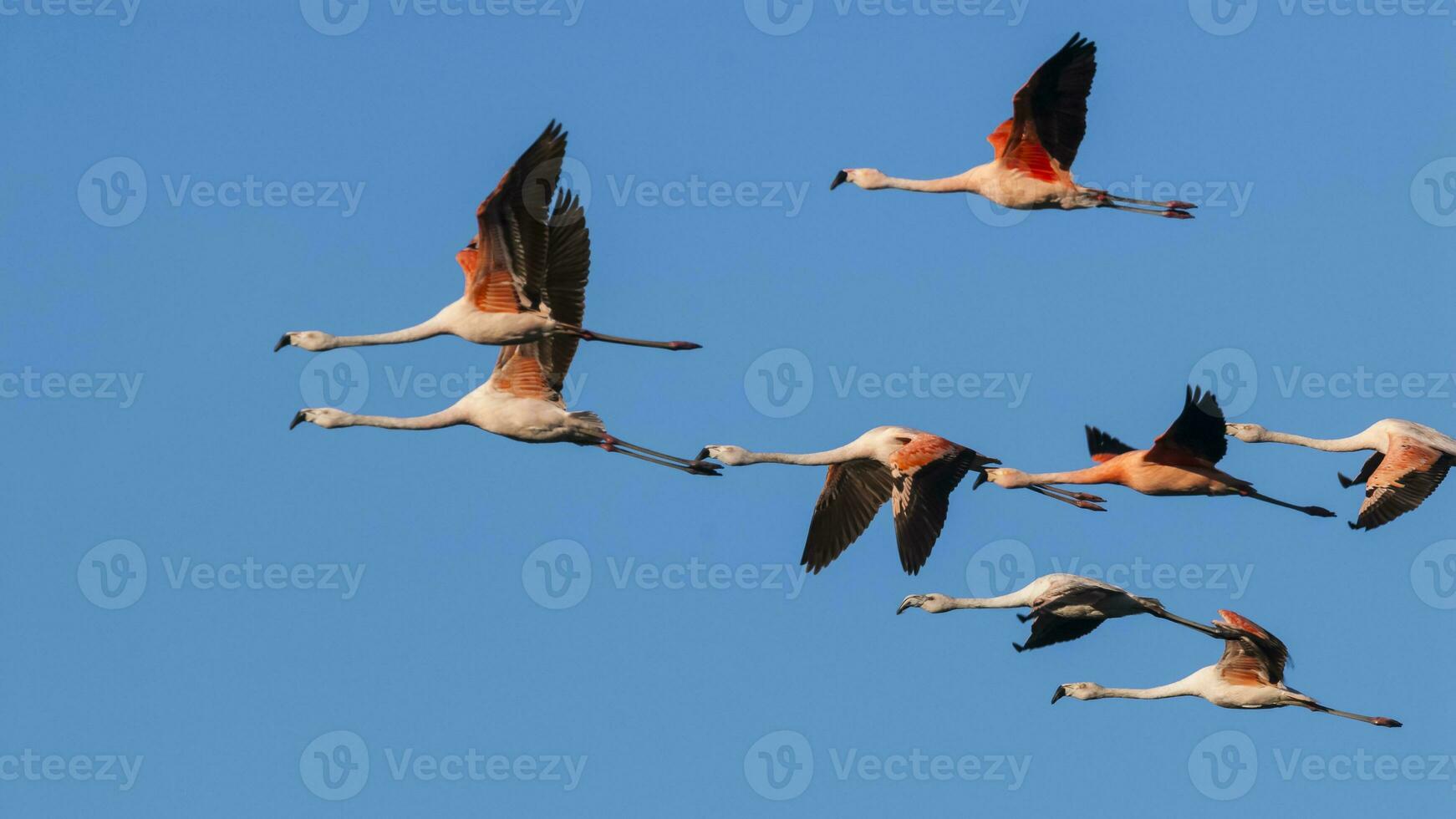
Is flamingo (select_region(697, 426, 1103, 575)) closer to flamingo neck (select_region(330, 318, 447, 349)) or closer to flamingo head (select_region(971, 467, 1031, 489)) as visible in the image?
flamingo head (select_region(971, 467, 1031, 489))

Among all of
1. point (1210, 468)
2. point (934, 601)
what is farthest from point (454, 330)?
point (1210, 468)

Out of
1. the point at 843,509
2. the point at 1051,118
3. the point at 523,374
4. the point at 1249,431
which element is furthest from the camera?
the point at 1249,431

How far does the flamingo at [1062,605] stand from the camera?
32.5 metres

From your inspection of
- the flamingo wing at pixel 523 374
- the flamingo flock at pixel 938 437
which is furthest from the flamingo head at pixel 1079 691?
the flamingo wing at pixel 523 374

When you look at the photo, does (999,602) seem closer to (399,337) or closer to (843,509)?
(843,509)

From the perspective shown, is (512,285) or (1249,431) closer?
(512,285)

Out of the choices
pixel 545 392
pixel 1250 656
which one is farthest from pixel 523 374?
pixel 1250 656

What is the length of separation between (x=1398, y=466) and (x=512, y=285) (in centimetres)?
1231

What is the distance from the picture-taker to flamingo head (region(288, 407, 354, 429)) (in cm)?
3475

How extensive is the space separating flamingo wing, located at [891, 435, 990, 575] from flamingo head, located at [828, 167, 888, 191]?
558 centimetres

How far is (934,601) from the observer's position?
117 feet

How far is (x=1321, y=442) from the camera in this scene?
127 feet

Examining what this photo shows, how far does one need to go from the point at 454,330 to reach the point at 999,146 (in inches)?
316

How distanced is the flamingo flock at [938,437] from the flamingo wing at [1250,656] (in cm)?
2
